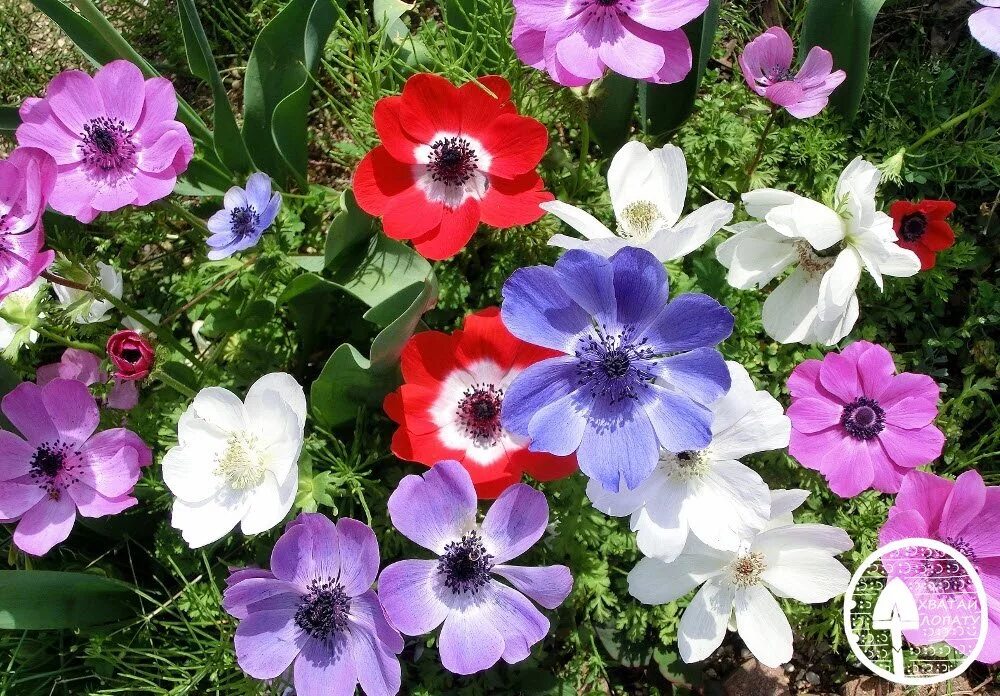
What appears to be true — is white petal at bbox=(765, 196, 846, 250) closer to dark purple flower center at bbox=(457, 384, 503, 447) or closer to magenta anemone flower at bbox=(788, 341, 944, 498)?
magenta anemone flower at bbox=(788, 341, 944, 498)

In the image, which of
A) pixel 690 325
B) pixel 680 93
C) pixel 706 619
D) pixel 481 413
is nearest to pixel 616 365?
pixel 690 325

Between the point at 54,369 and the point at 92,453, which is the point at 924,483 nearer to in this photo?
the point at 92,453

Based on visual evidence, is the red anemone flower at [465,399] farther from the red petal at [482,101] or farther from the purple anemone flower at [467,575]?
the red petal at [482,101]

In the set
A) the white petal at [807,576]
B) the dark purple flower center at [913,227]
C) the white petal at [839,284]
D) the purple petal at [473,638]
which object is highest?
the white petal at [839,284]

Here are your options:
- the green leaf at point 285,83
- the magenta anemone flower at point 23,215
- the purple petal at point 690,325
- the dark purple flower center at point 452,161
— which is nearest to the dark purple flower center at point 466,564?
the purple petal at point 690,325

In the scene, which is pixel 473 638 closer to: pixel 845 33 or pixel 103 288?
pixel 103 288

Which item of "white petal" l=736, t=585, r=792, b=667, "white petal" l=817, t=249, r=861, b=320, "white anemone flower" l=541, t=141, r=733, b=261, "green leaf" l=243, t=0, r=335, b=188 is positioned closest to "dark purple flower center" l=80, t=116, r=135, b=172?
"green leaf" l=243, t=0, r=335, b=188
